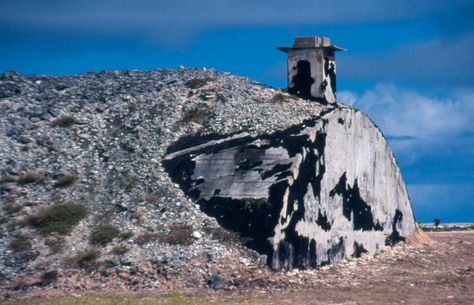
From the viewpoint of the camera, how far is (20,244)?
3753 cm

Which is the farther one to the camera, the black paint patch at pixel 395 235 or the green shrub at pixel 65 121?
the black paint patch at pixel 395 235

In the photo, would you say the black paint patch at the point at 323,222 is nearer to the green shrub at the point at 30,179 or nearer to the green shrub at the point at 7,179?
the green shrub at the point at 30,179

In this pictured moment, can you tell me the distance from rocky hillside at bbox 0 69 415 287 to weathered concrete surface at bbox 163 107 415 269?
0.08m

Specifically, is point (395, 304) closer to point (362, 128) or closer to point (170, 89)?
point (362, 128)

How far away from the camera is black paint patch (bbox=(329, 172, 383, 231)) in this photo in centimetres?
4403

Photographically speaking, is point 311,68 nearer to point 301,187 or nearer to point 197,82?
point 197,82

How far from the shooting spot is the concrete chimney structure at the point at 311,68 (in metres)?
48.5

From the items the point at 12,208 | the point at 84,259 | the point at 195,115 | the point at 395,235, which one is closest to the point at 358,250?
the point at 395,235

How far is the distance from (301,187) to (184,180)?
5.87 metres

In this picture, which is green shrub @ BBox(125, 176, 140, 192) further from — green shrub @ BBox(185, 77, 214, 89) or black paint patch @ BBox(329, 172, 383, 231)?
black paint patch @ BBox(329, 172, 383, 231)

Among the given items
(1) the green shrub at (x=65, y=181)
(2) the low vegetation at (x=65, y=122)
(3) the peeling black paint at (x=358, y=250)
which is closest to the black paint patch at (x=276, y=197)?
(3) the peeling black paint at (x=358, y=250)

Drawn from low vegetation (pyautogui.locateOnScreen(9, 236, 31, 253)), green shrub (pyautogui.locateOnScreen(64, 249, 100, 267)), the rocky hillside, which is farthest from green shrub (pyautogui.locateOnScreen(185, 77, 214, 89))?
low vegetation (pyautogui.locateOnScreen(9, 236, 31, 253))

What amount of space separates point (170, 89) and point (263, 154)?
10.4 m

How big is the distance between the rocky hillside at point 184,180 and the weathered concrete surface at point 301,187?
0.25 feet
